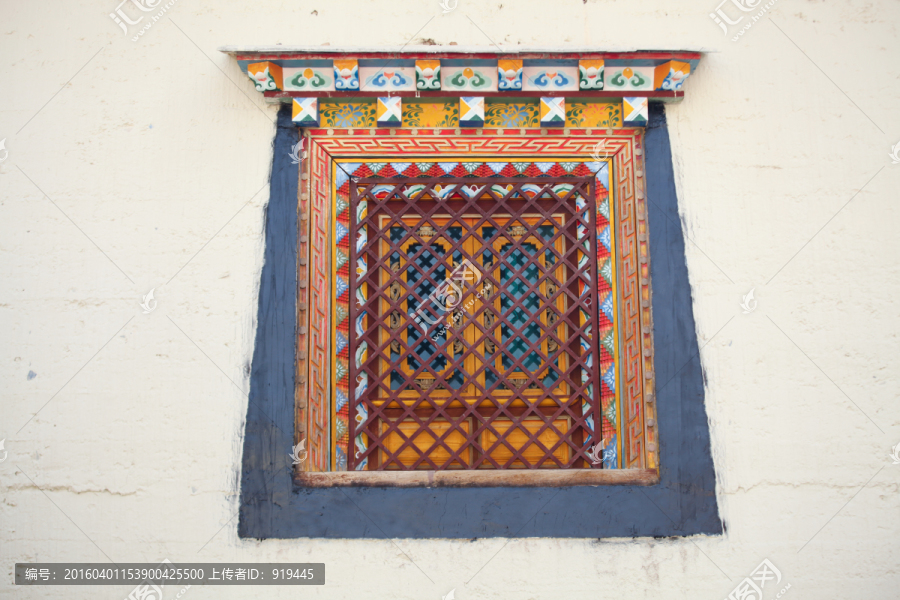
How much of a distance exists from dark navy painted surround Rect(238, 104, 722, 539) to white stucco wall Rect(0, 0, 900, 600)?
0.19 feet

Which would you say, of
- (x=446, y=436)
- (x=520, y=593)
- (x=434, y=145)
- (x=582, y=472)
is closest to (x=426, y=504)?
(x=446, y=436)

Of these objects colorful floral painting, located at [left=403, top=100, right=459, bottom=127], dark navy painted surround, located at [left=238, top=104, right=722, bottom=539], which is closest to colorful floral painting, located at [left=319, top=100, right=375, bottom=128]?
colorful floral painting, located at [left=403, top=100, right=459, bottom=127]

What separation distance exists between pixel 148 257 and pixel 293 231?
24.8 inches

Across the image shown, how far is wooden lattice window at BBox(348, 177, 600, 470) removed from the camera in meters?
2.44

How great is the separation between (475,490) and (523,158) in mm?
1466

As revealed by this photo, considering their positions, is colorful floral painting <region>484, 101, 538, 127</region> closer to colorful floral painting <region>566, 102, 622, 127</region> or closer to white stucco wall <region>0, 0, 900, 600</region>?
colorful floral painting <region>566, 102, 622, 127</region>

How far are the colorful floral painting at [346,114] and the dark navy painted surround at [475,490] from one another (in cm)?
52

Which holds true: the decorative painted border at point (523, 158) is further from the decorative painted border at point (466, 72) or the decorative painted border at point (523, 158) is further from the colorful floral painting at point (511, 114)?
the decorative painted border at point (466, 72)

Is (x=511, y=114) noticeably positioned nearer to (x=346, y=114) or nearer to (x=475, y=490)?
(x=346, y=114)

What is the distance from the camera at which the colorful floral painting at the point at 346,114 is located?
255cm

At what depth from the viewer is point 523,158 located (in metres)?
2.56

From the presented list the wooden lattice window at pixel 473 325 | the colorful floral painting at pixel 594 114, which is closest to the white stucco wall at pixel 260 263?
the colorful floral painting at pixel 594 114
